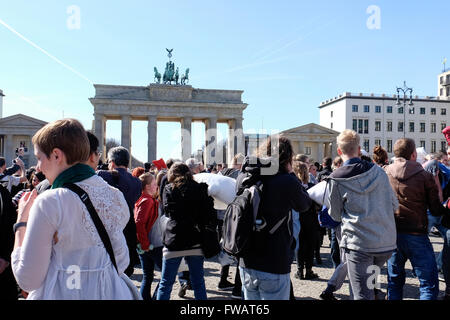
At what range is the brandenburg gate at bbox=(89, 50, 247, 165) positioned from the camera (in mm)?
49062

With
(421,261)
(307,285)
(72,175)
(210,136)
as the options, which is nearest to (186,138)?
(210,136)

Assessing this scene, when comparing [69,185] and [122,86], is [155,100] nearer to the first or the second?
[122,86]

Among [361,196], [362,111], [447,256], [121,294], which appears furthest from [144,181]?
[362,111]

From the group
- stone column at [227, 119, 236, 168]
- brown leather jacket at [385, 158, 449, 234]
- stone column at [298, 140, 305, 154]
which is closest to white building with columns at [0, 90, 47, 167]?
stone column at [227, 119, 236, 168]

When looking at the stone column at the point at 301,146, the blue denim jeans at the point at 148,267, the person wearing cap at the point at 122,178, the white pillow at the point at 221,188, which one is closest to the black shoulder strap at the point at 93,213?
the white pillow at the point at 221,188

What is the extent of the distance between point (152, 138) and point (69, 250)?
4841 cm

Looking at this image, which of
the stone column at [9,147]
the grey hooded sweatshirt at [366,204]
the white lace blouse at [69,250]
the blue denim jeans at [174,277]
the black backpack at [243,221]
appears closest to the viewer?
the white lace blouse at [69,250]

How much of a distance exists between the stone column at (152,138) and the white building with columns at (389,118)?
142 ft

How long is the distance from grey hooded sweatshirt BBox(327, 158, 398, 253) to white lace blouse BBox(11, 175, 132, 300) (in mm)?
2519

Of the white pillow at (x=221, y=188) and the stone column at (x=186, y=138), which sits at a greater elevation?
the stone column at (x=186, y=138)

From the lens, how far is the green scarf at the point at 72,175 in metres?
2.12

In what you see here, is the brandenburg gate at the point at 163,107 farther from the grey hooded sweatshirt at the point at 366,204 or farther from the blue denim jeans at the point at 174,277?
the grey hooded sweatshirt at the point at 366,204

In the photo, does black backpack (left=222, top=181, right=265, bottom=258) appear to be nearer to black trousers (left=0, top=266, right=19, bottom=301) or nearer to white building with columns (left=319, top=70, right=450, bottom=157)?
black trousers (left=0, top=266, right=19, bottom=301)
